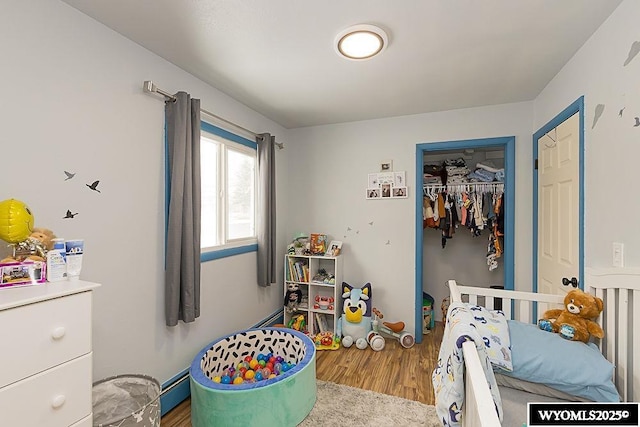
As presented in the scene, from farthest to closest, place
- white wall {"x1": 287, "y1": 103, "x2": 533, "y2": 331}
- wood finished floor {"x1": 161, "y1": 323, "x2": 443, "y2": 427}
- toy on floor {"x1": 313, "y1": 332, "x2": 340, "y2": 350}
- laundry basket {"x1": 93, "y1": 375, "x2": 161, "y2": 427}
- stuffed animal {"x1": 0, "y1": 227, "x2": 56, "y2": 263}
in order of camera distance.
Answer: toy on floor {"x1": 313, "y1": 332, "x2": 340, "y2": 350}
white wall {"x1": 287, "y1": 103, "x2": 533, "y2": 331}
wood finished floor {"x1": 161, "y1": 323, "x2": 443, "y2": 427}
laundry basket {"x1": 93, "y1": 375, "x2": 161, "y2": 427}
stuffed animal {"x1": 0, "y1": 227, "x2": 56, "y2": 263}

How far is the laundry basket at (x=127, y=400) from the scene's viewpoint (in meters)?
1.42

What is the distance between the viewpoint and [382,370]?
98.0 inches

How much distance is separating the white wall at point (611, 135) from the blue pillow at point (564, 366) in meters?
0.48

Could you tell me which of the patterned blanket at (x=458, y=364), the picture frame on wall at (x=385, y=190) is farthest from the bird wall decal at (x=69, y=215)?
the picture frame on wall at (x=385, y=190)

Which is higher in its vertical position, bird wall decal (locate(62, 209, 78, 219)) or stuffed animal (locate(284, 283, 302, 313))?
bird wall decal (locate(62, 209, 78, 219))

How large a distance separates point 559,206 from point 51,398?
9.69ft

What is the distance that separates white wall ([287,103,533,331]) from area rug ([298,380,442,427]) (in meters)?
1.12

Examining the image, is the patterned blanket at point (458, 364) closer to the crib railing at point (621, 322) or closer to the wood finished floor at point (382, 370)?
the crib railing at point (621, 322)

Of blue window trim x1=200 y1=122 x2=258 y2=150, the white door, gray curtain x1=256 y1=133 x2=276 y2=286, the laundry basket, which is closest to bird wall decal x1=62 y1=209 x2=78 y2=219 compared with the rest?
the laundry basket

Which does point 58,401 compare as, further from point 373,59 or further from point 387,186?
point 387,186

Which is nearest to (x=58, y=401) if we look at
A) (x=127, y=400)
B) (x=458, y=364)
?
(x=127, y=400)

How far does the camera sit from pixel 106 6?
4.77 ft

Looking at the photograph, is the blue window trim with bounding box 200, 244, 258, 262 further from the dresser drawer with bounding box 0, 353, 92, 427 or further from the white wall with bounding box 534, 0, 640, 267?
the white wall with bounding box 534, 0, 640, 267

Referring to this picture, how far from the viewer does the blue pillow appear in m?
1.16
